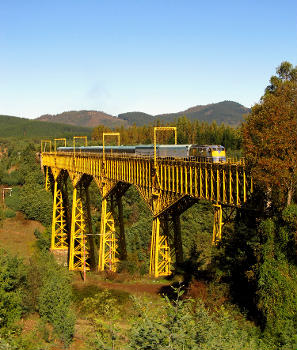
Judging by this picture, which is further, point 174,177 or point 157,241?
point 157,241

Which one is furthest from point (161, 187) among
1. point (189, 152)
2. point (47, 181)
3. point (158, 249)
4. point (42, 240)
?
point (47, 181)

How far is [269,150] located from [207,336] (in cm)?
807

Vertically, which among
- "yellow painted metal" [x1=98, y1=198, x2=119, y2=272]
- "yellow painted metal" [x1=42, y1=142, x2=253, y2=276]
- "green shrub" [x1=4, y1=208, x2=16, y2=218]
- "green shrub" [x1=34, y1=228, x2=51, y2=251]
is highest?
"yellow painted metal" [x1=42, y1=142, x2=253, y2=276]

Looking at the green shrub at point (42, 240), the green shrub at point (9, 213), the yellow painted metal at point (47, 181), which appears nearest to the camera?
the green shrub at point (42, 240)

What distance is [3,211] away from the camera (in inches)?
2180

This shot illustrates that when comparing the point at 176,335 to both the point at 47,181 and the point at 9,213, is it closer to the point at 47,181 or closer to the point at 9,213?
the point at 9,213

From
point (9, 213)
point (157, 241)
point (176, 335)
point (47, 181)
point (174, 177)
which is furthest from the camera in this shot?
point (47, 181)

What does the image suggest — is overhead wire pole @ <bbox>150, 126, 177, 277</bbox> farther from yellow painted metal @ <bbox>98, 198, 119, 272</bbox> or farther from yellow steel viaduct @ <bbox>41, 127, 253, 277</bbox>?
yellow painted metal @ <bbox>98, 198, 119, 272</bbox>

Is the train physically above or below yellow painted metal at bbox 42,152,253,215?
above

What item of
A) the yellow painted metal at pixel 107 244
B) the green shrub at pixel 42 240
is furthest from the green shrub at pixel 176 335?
the green shrub at pixel 42 240

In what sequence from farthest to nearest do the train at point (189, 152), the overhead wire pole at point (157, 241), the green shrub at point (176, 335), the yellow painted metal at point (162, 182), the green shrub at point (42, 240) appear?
the green shrub at point (42, 240)
the train at point (189, 152)
the overhead wire pole at point (157, 241)
the yellow painted metal at point (162, 182)
the green shrub at point (176, 335)

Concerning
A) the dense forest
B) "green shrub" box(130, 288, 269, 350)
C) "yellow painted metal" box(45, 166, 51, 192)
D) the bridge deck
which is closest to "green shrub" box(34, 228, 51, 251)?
"yellow painted metal" box(45, 166, 51, 192)

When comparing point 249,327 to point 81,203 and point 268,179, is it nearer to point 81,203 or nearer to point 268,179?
point 268,179

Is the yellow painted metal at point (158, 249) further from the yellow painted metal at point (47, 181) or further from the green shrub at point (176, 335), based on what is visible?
the yellow painted metal at point (47, 181)
